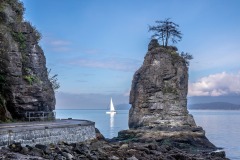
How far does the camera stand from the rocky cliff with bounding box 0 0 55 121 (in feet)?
137

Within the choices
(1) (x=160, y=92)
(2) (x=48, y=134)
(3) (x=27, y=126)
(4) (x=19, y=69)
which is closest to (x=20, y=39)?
(4) (x=19, y=69)

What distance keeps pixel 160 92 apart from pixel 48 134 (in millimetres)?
36784

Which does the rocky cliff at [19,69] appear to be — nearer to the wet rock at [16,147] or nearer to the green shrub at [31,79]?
the green shrub at [31,79]

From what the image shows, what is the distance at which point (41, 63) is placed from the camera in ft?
158

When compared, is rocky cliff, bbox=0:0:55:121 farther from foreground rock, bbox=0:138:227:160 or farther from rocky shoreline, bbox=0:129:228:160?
foreground rock, bbox=0:138:227:160

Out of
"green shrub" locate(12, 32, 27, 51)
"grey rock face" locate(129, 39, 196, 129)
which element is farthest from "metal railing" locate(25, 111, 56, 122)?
"grey rock face" locate(129, 39, 196, 129)

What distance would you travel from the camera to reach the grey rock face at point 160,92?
218 feet

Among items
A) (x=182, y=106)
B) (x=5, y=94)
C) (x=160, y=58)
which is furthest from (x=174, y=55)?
(x=5, y=94)

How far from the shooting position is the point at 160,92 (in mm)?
68375

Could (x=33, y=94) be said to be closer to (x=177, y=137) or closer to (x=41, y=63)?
(x=41, y=63)

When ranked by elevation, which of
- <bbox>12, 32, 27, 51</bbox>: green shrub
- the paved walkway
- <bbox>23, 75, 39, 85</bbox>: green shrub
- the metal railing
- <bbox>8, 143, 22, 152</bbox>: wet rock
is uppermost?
<bbox>12, 32, 27, 51</bbox>: green shrub

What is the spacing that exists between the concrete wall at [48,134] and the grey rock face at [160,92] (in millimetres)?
25842

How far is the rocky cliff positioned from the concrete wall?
22.9ft

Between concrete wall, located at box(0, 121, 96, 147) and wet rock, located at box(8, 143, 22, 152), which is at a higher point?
concrete wall, located at box(0, 121, 96, 147)
